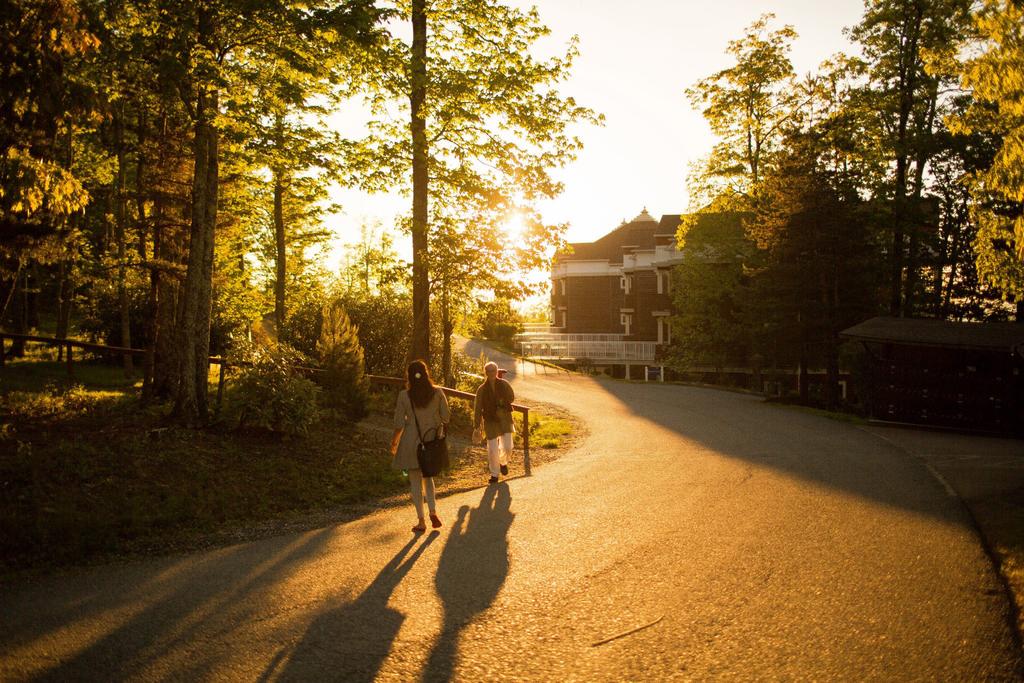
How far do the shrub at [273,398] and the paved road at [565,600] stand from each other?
3.95 metres

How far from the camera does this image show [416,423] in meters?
9.28

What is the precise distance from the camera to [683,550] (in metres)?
8.05

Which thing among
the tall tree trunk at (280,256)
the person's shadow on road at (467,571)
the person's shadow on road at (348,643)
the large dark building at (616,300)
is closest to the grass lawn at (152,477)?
the person's shadow on road at (467,571)

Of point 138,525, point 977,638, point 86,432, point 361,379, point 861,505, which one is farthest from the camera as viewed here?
point 361,379

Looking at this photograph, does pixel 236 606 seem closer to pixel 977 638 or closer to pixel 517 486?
pixel 977 638

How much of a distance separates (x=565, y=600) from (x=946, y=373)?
64.3ft

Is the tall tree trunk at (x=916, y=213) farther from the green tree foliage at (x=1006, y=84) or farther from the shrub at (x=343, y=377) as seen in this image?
the shrub at (x=343, y=377)

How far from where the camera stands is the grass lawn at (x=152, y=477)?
8414mm

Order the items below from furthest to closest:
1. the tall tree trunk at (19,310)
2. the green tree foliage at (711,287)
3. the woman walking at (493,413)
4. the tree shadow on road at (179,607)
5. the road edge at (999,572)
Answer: the green tree foliage at (711,287) < the tall tree trunk at (19,310) < the woman walking at (493,413) < the road edge at (999,572) < the tree shadow on road at (179,607)

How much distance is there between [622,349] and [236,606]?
45477 millimetres

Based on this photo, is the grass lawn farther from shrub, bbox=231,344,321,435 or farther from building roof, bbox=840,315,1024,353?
building roof, bbox=840,315,1024,353

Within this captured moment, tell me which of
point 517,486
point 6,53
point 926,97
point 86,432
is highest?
point 926,97

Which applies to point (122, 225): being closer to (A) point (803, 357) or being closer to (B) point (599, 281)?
(A) point (803, 357)

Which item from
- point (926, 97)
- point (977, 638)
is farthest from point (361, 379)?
point (926, 97)
